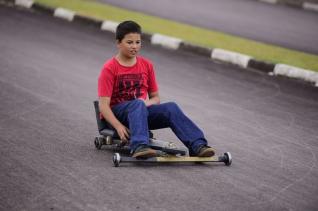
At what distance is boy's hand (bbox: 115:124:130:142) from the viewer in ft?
16.7

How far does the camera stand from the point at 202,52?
33.2 ft

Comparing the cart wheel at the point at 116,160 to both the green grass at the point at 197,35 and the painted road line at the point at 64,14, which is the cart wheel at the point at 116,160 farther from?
the painted road line at the point at 64,14

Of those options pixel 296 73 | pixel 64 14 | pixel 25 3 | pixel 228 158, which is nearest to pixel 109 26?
pixel 64 14

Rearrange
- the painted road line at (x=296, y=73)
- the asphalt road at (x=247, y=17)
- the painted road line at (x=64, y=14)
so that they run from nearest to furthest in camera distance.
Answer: the painted road line at (x=296, y=73) → the asphalt road at (x=247, y=17) → the painted road line at (x=64, y=14)

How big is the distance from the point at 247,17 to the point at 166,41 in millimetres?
3683

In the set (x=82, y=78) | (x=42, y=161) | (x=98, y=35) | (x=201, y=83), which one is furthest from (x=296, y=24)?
(x=42, y=161)

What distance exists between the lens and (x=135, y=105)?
16.8 ft

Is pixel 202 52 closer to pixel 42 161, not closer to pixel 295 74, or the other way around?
pixel 295 74

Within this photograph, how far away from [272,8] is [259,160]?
1058 cm

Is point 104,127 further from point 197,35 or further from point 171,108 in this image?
point 197,35

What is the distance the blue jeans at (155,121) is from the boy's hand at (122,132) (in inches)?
2.4

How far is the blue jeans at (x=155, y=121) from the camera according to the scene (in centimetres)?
499

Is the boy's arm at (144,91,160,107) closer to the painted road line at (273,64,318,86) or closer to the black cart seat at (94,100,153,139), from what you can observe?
the black cart seat at (94,100,153,139)

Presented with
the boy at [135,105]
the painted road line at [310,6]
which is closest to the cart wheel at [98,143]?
the boy at [135,105]
